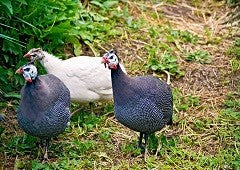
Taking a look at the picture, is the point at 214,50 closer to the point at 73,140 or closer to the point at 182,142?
the point at 182,142

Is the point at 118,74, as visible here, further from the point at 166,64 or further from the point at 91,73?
the point at 166,64

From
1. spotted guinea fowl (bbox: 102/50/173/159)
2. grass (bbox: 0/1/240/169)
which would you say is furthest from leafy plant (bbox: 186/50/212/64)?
spotted guinea fowl (bbox: 102/50/173/159)

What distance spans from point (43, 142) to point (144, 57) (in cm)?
158

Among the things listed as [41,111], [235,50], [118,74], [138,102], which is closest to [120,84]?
[118,74]

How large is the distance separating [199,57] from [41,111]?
209 centimetres

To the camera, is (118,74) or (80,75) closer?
(118,74)

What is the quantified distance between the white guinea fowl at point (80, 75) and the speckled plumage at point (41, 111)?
0.49 m

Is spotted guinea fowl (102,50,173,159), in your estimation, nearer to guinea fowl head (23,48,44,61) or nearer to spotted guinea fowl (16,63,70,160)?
spotted guinea fowl (16,63,70,160)

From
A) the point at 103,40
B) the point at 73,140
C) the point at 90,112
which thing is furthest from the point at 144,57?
the point at 73,140

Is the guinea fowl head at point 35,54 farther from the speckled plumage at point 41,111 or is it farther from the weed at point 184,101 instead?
the weed at point 184,101

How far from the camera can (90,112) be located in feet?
17.3

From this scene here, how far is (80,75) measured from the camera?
504 centimetres

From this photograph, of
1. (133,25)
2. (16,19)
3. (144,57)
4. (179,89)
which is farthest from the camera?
(133,25)

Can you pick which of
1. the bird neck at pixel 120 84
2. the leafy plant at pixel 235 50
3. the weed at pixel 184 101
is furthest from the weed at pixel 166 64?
the bird neck at pixel 120 84
